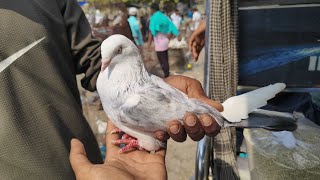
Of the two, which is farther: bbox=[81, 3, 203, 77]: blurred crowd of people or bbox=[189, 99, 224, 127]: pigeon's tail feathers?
bbox=[81, 3, 203, 77]: blurred crowd of people

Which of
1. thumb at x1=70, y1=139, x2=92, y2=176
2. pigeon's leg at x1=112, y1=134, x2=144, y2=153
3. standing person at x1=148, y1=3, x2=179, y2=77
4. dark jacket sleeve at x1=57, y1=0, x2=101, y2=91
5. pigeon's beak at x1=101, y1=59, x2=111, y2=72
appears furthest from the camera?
standing person at x1=148, y1=3, x2=179, y2=77

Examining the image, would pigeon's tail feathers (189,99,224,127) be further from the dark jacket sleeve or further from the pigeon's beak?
the dark jacket sleeve

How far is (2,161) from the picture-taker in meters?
1.21

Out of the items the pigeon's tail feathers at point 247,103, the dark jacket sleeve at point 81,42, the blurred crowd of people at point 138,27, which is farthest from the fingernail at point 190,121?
the blurred crowd of people at point 138,27

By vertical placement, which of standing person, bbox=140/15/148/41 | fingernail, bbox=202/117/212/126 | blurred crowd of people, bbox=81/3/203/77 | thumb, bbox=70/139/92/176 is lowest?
standing person, bbox=140/15/148/41

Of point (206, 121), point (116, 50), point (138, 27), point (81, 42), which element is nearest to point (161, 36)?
point (138, 27)

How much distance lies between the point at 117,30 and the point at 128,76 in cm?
343

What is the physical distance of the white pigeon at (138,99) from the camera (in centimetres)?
119

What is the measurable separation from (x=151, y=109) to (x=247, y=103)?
0.39 metres

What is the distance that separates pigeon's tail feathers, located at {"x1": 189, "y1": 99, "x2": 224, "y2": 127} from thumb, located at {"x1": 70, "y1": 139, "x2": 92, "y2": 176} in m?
0.46

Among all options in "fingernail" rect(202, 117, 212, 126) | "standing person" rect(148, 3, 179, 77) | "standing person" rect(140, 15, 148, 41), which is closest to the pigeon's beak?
"fingernail" rect(202, 117, 212, 126)

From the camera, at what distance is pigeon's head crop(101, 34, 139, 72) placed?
1.19 m

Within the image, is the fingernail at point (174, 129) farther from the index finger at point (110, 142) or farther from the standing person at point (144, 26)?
the standing person at point (144, 26)

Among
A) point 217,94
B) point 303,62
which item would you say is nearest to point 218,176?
point 217,94
